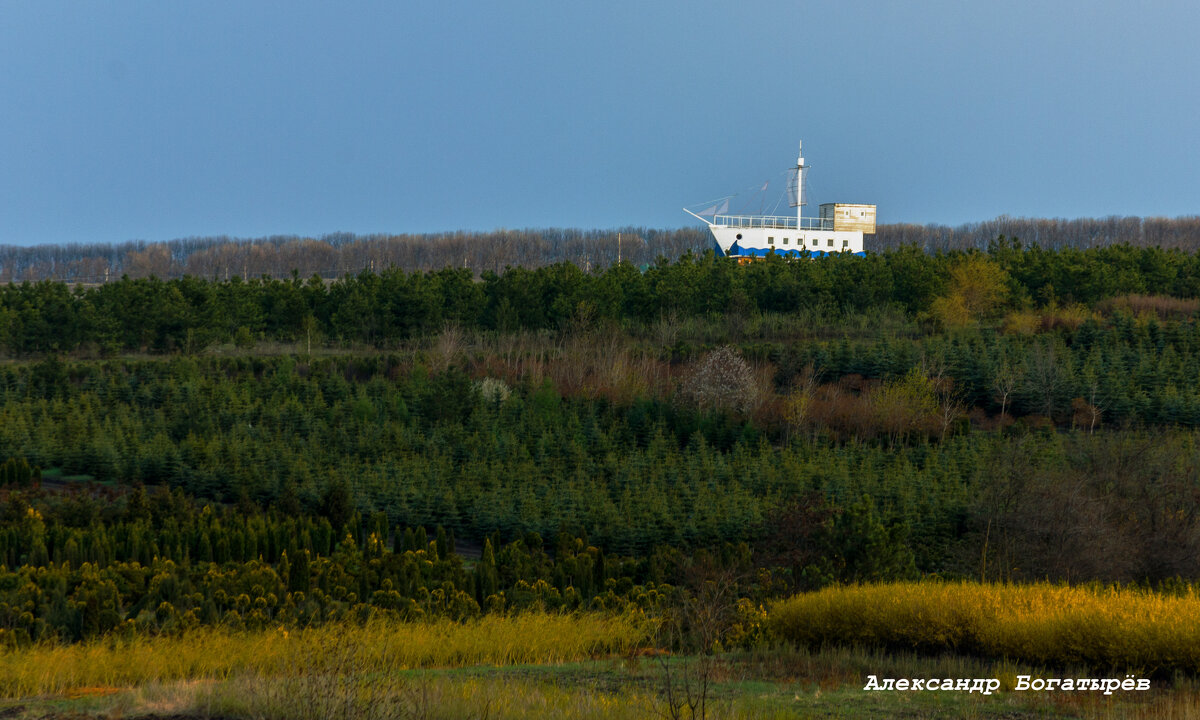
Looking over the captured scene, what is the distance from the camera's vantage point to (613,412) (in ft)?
82.3

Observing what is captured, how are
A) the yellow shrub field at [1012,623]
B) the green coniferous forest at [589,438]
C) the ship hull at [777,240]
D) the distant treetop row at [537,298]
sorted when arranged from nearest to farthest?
1. the yellow shrub field at [1012,623]
2. the green coniferous forest at [589,438]
3. the distant treetop row at [537,298]
4. the ship hull at [777,240]

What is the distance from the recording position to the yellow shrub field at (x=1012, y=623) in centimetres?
841

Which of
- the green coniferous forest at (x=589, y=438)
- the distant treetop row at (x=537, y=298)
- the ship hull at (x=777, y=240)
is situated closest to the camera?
the green coniferous forest at (x=589, y=438)

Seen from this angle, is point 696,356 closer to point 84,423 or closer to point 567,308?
point 567,308

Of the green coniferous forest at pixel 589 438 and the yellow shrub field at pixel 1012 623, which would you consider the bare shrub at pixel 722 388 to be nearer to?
the green coniferous forest at pixel 589 438

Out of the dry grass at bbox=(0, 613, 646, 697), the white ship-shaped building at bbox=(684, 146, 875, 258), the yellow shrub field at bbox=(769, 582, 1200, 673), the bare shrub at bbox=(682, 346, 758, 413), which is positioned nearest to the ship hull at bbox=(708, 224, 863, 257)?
the white ship-shaped building at bbox=(684, 146, 875, 258)

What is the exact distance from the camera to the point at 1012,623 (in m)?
9.13

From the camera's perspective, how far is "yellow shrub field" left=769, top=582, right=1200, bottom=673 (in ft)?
27.6

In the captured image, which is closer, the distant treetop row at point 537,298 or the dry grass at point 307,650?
the dry grass at point 307,650

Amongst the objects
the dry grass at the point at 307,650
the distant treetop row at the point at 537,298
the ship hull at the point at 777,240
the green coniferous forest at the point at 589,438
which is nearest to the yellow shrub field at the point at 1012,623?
the green coniferous forest at the point at 589,438

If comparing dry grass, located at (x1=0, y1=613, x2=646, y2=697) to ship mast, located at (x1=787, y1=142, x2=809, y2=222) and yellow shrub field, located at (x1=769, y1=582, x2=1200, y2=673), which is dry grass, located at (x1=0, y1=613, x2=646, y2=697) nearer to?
yellow shrub field, located at (x1=769, y1=582, x2=1200, y2=673)

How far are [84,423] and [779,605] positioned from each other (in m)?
17.0

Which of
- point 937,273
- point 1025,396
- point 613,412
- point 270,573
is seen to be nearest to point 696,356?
point 613,412

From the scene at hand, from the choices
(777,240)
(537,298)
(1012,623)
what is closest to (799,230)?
(777,240)
